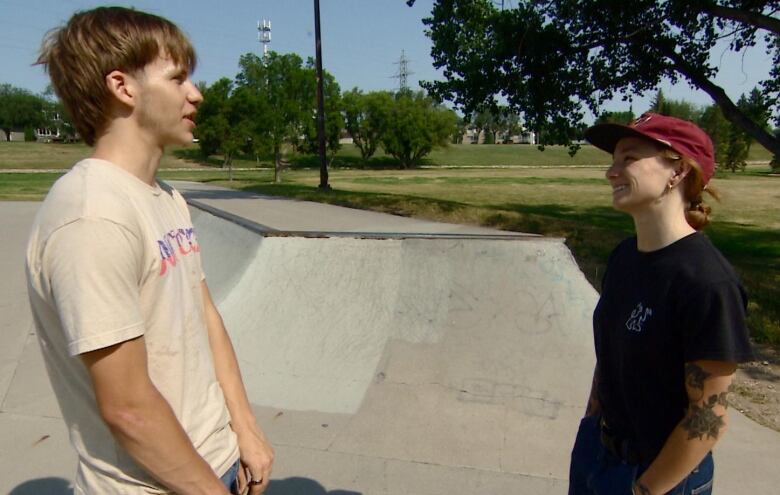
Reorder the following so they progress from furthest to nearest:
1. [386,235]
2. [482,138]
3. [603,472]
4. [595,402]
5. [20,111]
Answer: [482,138]
[20,111]
[386,235]
[595,402]
[603,472]

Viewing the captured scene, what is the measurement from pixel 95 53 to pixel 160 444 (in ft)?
2.76

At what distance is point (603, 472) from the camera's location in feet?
5.79

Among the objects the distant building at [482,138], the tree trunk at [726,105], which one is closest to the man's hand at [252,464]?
the tree trunk at [726,105]

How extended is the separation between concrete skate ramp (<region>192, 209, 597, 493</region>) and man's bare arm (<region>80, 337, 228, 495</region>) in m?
2.07

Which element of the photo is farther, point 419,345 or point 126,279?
point 419,345

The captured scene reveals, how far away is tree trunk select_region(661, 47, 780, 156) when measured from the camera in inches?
349

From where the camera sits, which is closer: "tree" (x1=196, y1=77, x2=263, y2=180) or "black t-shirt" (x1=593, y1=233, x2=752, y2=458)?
"black t-shirt" (x1=593, y1=233, x2=752, y2=458)

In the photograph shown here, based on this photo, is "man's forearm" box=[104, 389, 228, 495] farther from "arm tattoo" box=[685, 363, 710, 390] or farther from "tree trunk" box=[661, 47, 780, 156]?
"tree trunk" box=[661, 47, 780, 156]

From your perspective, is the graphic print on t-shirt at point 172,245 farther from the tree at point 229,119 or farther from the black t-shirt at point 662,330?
the tree at point 229,119

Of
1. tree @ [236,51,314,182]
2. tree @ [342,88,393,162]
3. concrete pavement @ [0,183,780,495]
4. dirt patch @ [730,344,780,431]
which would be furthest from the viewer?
tree @ [342,88,393,162]

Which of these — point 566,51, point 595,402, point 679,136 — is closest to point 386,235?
point 595,402

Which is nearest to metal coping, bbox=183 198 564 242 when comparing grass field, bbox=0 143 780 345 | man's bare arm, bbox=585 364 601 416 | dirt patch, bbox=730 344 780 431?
dirt patch, bbox=730 344 780 431

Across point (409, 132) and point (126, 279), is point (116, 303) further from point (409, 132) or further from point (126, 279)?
point (409, 132)

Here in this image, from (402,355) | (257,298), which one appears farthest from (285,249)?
(402,355)
